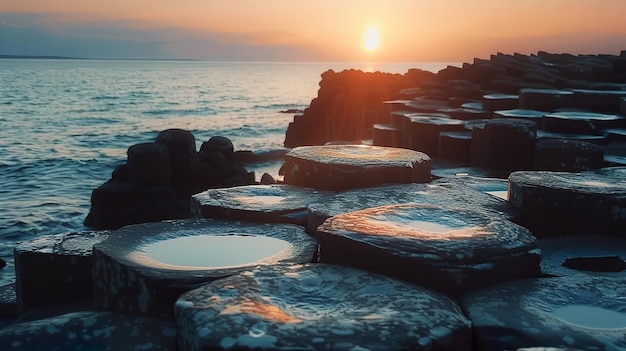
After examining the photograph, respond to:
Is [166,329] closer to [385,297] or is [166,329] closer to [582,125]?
[385,297]

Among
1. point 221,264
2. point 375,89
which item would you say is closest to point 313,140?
point 375,89

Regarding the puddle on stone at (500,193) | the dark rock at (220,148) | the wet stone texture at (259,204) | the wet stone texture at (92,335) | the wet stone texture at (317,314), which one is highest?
the wet stone texture at (317,314)

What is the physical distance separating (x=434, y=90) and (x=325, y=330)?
1356cm

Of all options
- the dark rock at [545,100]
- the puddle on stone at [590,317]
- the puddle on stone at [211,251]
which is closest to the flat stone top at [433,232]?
the puddle on stone at [590,317]

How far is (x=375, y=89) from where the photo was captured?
83.2 feet

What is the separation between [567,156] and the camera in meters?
6.52

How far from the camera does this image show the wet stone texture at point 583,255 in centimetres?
350

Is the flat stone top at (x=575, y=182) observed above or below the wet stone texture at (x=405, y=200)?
above

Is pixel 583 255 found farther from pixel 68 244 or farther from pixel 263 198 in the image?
pixel 68 244

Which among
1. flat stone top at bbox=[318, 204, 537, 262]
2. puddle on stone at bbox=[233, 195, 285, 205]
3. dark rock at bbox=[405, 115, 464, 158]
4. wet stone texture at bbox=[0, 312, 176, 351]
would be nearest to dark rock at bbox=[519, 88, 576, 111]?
dark rock at bbox=[405, 115, 464, 158]

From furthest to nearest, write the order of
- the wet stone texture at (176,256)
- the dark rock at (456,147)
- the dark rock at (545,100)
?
the dark rock at (545,100) → the dark rock at (456,147) → the wet stone texture at (176,256)

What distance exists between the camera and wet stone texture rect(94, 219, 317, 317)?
294 centimetres

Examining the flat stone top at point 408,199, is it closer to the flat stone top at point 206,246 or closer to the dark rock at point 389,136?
the flat stone top at point 206,246

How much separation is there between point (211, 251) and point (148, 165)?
8.91 metres
